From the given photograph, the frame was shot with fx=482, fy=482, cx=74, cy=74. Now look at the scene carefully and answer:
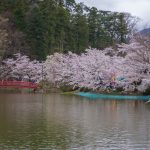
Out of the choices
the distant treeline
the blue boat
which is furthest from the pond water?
the distant treeline

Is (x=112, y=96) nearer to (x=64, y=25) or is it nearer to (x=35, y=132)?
(x=35, y=132)

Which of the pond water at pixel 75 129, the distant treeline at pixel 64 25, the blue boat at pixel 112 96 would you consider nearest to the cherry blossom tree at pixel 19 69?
the distant treeline at pixel 64 25

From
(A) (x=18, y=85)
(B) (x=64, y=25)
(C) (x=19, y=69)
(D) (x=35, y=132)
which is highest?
(B) (x=64, y=25)

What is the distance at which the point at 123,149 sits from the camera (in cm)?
1399

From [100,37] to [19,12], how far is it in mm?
16309

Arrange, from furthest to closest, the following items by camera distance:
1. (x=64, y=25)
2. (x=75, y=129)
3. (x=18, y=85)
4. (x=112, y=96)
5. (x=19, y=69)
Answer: (x=64, y=25) < (x=19, y=69) < (x=18, y=85) < (x=112, y=96) < (x=75, y=129)

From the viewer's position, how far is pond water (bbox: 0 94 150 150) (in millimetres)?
14633

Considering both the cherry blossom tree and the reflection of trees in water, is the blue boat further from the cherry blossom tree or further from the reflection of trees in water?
the cherry blossom tree

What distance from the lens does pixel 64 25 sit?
68500 mm

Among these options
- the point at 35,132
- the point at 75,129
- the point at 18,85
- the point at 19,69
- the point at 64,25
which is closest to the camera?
the point at 35,132

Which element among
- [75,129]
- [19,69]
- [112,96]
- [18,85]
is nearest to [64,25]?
[19,69]

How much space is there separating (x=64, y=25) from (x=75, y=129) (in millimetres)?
51377

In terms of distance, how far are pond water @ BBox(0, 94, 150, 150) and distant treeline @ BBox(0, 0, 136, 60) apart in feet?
127

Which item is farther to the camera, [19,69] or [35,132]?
[19,69]
